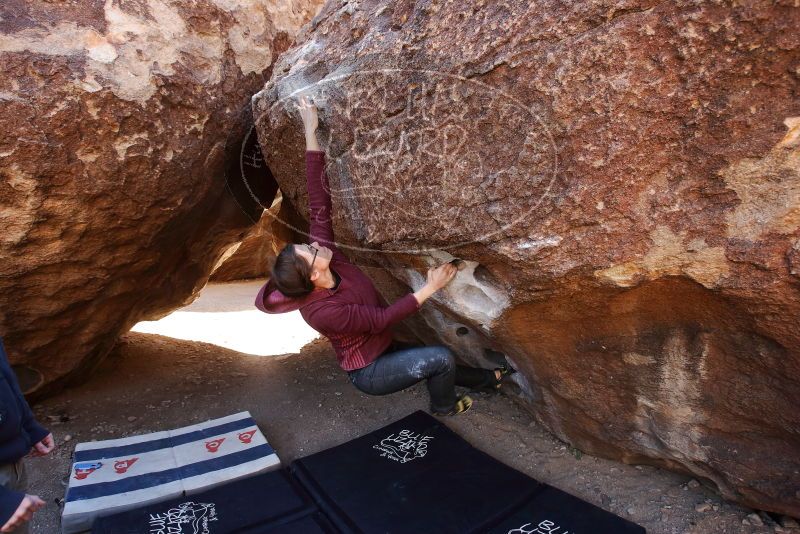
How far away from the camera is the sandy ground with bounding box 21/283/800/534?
2.04 meters

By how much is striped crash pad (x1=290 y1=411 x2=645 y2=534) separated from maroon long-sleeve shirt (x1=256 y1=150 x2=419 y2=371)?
449mm

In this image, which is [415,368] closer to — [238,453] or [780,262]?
[238,453]

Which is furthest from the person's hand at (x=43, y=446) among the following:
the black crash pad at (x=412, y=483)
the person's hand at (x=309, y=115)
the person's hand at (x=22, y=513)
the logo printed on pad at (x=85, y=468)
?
the person's hand at (x=309, y=115)

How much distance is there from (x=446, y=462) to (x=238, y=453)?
930mm

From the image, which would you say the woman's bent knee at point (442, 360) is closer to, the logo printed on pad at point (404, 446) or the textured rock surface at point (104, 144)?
the logo printed on pad at point (404, 446)

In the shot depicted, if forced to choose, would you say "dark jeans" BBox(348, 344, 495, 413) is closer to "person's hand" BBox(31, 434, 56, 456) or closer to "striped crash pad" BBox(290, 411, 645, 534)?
A: "striped crash pad" BBox(290, 411, 645, 534)

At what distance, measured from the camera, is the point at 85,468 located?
90.0 inches

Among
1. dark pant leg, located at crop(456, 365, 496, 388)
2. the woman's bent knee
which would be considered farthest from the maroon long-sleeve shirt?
dark pant leg, located at crop(456, 365, 496, 388)

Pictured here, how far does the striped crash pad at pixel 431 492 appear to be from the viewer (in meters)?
1.89

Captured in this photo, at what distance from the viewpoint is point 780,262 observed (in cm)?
144

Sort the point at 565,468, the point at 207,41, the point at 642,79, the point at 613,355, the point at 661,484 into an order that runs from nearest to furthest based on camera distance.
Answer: the point at 642,79 → the point at 613,355 → the point at 661,484 → the point at 565,468 → the point at 207,41

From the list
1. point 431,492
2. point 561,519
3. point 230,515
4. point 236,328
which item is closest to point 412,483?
point 431,492

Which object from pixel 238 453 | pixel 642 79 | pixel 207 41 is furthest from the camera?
pixel 207 41

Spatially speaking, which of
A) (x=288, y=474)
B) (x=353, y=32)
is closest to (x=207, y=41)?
(x=353, y=32)
